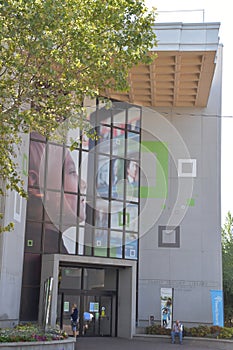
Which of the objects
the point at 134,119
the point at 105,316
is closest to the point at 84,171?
the point at 134,119

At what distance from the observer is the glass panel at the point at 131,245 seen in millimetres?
26516

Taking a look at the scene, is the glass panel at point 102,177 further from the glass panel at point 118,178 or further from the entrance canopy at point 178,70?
the entrance canopy at point 178,70

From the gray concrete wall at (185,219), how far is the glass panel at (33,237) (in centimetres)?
590

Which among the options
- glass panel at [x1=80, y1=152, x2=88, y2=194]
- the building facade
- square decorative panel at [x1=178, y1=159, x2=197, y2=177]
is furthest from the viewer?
square decorative panel at [x1=178, y1=159, x2=197, y2=177]

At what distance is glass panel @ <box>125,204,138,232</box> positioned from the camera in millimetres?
26672

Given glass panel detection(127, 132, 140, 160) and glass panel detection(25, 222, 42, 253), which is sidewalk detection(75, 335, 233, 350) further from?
glass panel detection(127, 132, 140, 160)

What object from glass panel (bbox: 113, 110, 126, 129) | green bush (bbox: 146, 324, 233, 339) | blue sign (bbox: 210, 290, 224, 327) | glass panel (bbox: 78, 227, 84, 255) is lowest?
green bush (bbox: 146, 324, 233, 339)

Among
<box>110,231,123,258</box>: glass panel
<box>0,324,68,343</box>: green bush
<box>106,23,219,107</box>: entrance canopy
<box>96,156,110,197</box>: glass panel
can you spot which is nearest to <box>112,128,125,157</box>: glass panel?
<box>96,156,110,197</box>: glass panel

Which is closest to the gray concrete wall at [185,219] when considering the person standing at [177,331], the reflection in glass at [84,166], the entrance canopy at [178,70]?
the entrance canopy at [178,70]

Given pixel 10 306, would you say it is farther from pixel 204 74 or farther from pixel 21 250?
pixel 204 74

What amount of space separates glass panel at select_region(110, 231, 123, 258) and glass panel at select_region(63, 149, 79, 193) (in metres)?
2.98

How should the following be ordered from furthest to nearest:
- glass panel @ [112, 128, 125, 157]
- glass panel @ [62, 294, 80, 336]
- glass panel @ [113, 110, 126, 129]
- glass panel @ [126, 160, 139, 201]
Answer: glass panel @ [113, 110, 126, 129] → glass panel @ [126, 160, 139, 201] → glass panel @ [112, 128, 125, 157] → glass panel @ [62, 294, 80, 336]

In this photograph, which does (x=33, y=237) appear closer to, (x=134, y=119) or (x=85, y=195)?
(x=85, y=195)

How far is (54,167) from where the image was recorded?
24.3 meters
